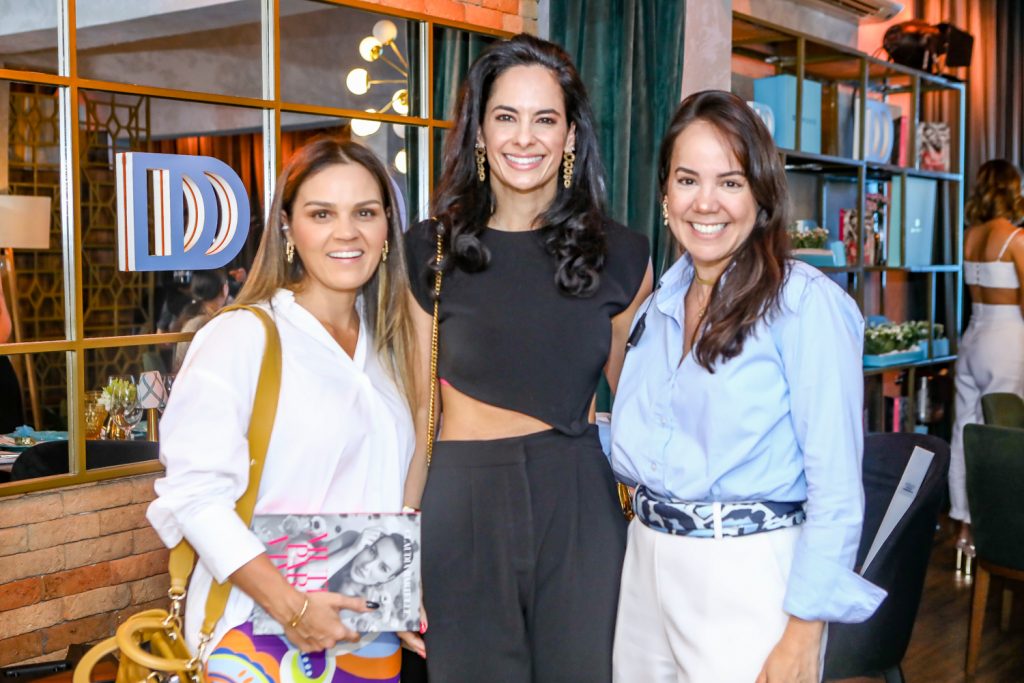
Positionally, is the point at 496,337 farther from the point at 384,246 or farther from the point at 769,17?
the point at 769,17

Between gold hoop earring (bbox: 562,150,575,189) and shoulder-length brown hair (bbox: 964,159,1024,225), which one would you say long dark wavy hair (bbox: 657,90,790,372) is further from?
shoulder-length brown hair (bbox: 964,159,1024,225)

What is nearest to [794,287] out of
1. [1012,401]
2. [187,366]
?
[187,366]

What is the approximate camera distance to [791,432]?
1.70 m

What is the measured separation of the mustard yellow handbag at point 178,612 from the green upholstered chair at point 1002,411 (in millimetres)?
3334

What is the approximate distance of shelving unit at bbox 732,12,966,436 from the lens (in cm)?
533

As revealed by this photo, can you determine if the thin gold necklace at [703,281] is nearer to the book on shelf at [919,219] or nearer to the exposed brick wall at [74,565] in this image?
the exposed brick wall at [74,565]

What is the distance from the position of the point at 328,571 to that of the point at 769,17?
14.8 feet

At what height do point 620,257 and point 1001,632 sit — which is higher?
point 620,257

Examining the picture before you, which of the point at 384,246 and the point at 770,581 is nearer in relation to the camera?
the point at 770,581

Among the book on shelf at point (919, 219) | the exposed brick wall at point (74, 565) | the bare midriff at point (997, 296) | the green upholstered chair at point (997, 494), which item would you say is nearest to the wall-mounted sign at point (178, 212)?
the exposed brick wall at point (74, 565)

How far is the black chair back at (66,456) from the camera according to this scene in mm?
2695

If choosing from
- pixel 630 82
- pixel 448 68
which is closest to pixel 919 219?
pixel 630 82

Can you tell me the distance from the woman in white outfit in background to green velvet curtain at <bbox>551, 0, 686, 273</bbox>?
8.69 feet

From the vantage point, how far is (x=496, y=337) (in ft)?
6.69
